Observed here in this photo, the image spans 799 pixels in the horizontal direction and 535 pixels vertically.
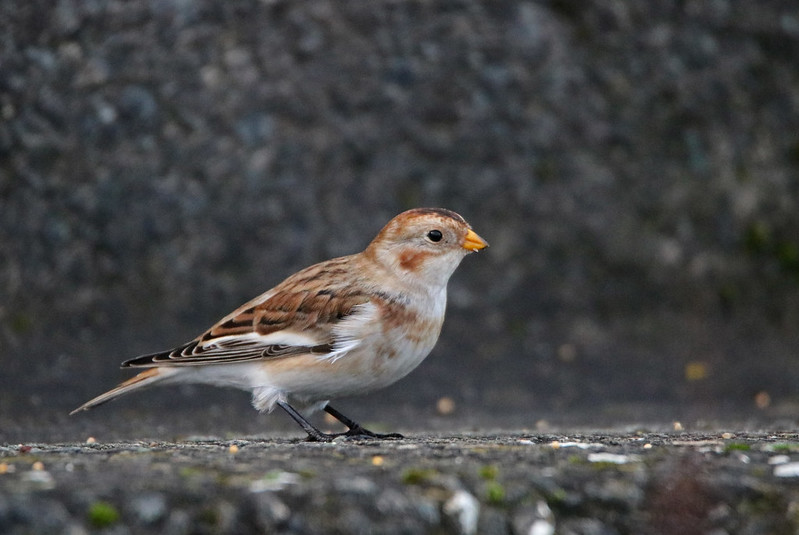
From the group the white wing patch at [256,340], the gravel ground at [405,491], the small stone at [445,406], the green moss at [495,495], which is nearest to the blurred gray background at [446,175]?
the small stone at [445,406]

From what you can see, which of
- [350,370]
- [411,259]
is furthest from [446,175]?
[350,370]

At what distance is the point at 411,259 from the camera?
5801 mm

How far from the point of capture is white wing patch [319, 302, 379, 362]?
5340 millimetres

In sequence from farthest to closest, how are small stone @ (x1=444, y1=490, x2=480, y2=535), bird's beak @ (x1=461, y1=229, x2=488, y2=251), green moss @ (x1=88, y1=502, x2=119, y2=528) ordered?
bird's beak @ (x1=461, y1=229, x2=488, y2=251), small stone @ (x1=444, y1=490, x2=480, y2=535), green moss @ (x1=88, y1=502, x2=119, y2=528)

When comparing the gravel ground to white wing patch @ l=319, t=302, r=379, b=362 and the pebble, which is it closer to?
the pebble

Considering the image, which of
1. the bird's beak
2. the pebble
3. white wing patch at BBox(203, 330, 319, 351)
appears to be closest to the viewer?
the pebble

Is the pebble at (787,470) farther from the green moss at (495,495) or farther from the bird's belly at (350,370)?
the bird's belly at (350,370)

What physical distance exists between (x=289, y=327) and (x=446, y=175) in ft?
14.9

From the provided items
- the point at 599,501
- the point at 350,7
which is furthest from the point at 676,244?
the point at 599,501

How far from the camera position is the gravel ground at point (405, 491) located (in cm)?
352

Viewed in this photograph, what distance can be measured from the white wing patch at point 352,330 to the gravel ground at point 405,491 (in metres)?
0.94

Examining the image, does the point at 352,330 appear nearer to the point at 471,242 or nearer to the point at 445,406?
the point at 471,242

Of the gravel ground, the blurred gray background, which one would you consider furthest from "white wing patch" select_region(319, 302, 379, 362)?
the blurred gray background

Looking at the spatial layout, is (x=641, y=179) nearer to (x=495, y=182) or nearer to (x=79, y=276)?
(x=495, y=182)
